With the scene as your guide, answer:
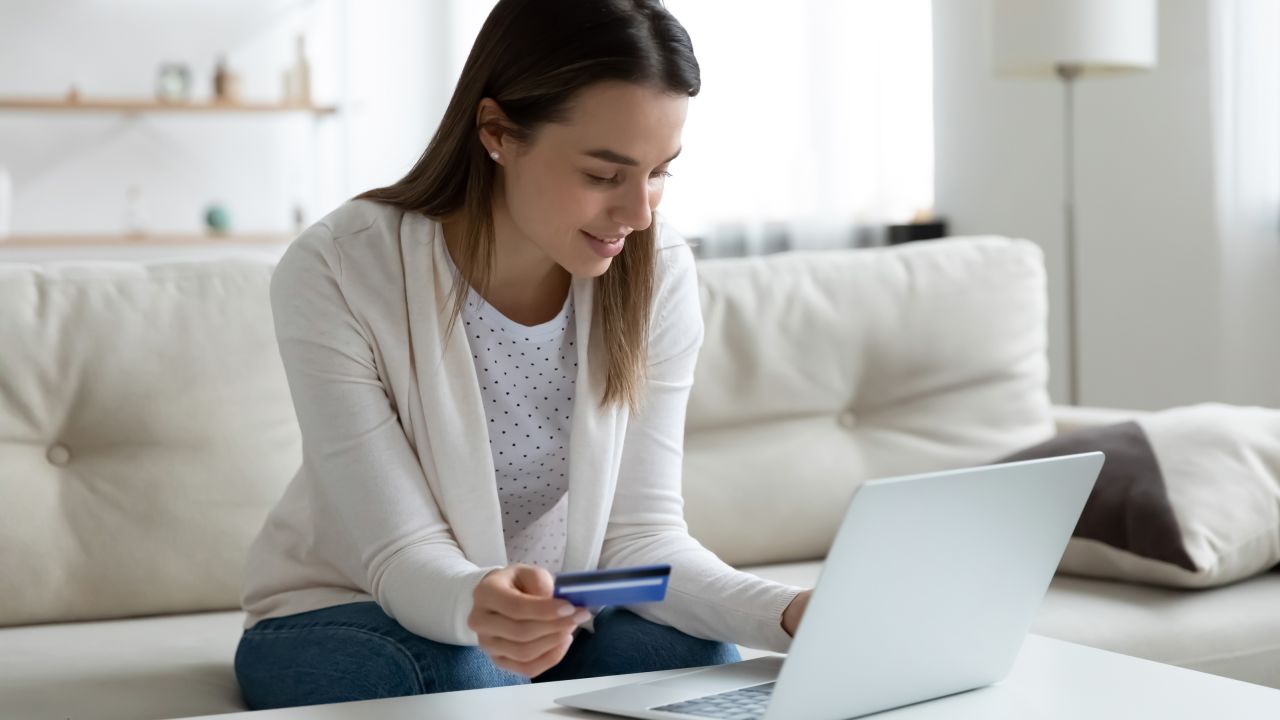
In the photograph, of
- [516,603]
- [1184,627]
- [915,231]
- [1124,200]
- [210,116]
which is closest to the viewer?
[516,603]

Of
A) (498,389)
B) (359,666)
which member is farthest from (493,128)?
(359,666)

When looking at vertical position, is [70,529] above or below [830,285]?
below

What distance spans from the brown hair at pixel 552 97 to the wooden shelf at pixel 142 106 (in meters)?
3.65

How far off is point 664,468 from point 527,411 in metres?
0.15

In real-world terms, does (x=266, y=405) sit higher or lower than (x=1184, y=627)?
higher

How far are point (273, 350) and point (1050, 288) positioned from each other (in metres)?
2.56

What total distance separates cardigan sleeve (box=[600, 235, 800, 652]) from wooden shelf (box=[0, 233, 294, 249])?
3.41 metres

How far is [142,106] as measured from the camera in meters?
4.64

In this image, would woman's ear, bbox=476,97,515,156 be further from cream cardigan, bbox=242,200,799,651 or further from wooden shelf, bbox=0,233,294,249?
wooden shelf, bbox=0,233,294,249

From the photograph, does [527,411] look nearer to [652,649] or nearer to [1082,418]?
[652,649]

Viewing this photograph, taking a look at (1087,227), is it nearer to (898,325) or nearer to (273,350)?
(898,325)

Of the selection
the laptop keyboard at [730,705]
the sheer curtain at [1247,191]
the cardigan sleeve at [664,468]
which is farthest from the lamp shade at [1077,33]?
the laptop keyboard at [730,705]

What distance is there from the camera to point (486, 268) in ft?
4.19

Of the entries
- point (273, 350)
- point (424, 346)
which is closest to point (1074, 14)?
point (273, 350)
